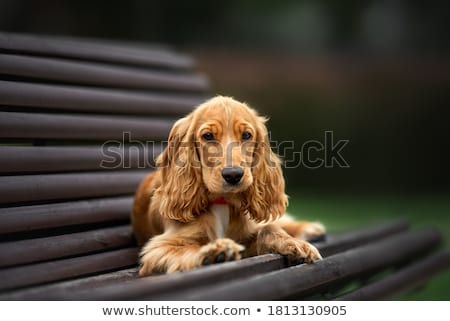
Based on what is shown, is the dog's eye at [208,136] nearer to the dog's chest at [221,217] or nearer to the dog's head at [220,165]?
the dog's head at [220,165]

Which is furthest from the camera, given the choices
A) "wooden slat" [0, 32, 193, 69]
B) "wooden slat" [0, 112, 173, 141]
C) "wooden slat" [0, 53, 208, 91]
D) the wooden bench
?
"wooden slat" [0, 32, 193, 69]

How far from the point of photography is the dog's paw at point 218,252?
2561 millimetres

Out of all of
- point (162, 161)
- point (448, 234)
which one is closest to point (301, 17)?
point (448, 234)

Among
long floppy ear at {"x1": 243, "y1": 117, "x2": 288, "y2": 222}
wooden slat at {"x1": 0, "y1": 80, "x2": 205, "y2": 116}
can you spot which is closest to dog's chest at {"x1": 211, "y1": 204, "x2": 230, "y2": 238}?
long floppy ear at {"x1": 243, "y1": 117, "x2": 288, "y2": 222}

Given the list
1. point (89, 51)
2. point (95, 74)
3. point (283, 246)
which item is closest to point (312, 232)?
point (283, 246)

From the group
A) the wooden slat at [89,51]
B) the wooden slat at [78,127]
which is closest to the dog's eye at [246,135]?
the wooden slat at [78,127]

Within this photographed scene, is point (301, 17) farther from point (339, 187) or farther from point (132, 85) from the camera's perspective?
point (132, 85)

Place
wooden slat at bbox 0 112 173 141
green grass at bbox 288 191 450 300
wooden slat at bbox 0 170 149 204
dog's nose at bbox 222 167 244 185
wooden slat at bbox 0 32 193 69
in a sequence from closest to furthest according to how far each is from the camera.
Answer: dog's nose at bbox 222 167 244 185 → wooden slat at bbox 0 170 149 204 → wooden slat at bbox 0 112 173 141 → wooden slat at bbox 0 32 193 69 → green grass at bbox 288 191 450 300

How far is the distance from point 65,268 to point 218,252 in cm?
91

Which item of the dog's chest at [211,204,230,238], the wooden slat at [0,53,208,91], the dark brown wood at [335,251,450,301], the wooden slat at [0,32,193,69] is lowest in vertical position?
the dark brown wood at [335,251,450,301]

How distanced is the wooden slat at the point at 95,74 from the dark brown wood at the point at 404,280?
2.26m

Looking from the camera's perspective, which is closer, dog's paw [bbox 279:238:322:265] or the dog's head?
the dog's head

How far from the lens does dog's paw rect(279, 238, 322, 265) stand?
2.89m

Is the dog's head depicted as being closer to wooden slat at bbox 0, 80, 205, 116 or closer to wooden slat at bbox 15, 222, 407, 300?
wooden slat at bbox 15, 222, 407, 300
